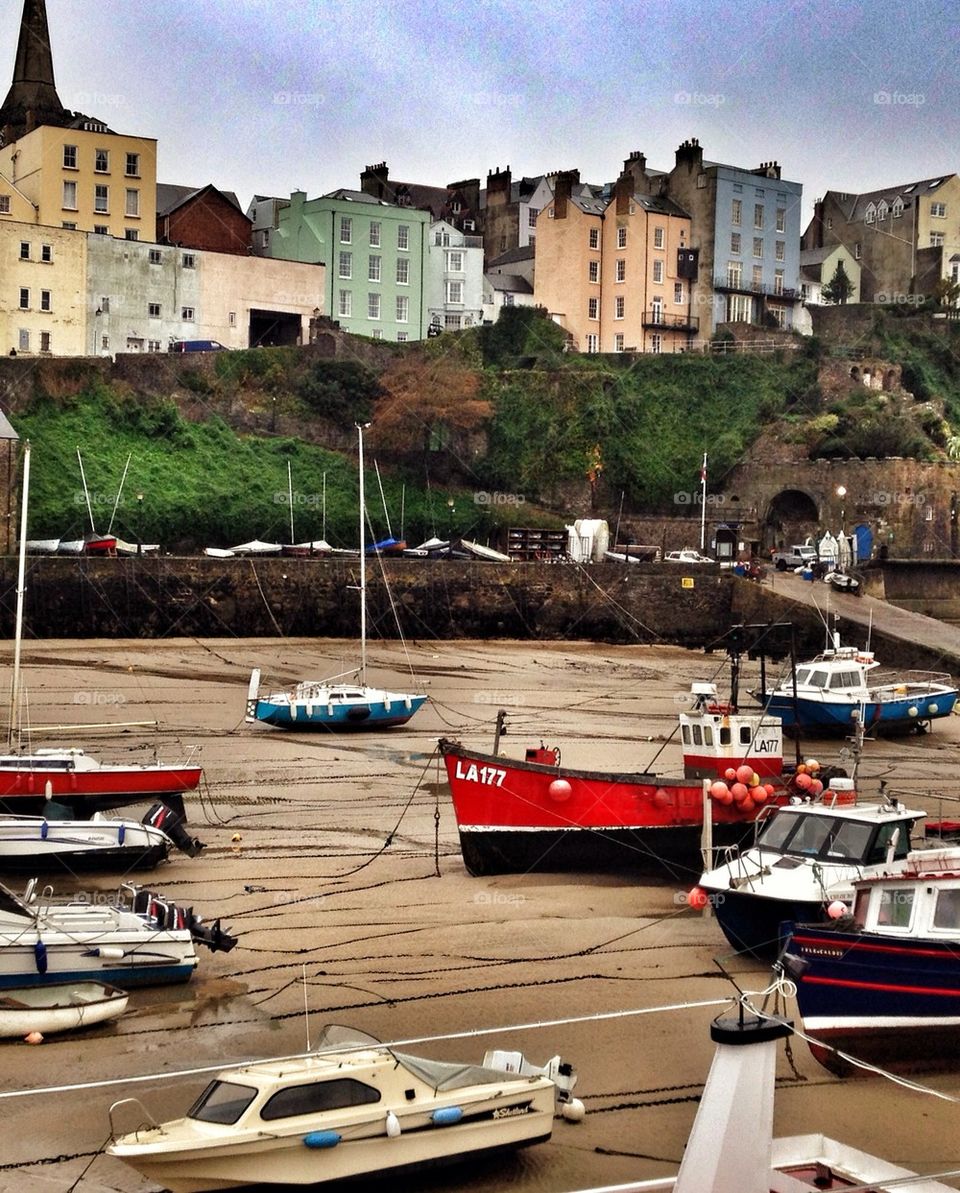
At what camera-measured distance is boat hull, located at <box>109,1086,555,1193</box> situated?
30.7ft

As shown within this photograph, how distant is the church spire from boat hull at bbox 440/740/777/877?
45744mm

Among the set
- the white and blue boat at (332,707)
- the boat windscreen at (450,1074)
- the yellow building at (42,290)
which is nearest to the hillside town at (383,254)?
the yellow building at (42,290)

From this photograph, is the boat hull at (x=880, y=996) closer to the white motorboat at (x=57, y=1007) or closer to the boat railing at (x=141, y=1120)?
the boat railing at (x=141, y=1120)

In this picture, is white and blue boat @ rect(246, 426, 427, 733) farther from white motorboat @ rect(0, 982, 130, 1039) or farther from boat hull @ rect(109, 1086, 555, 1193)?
boat hull @ rect(109, 1086, 555, 1193)

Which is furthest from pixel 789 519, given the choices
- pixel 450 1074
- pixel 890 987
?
pixel 450 1074

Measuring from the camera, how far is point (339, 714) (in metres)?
27.5

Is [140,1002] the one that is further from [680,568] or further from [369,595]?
[680,568]

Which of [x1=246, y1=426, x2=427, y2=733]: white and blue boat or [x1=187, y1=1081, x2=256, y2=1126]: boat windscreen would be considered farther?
[x1=246, y1=426, x2=427, y2=733]: white and blue boat

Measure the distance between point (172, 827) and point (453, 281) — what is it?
44625mm

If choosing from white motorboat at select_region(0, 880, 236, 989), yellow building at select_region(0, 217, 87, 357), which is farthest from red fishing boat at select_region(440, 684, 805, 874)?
yellow building at select_region(0, 217, 87, 357)

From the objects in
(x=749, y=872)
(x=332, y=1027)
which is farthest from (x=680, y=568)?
(x=332, y=1027)

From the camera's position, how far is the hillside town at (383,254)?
51875 mm

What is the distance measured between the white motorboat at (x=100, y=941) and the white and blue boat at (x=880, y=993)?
4.96m

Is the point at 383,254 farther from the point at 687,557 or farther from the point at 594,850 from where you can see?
the point at 594,850
